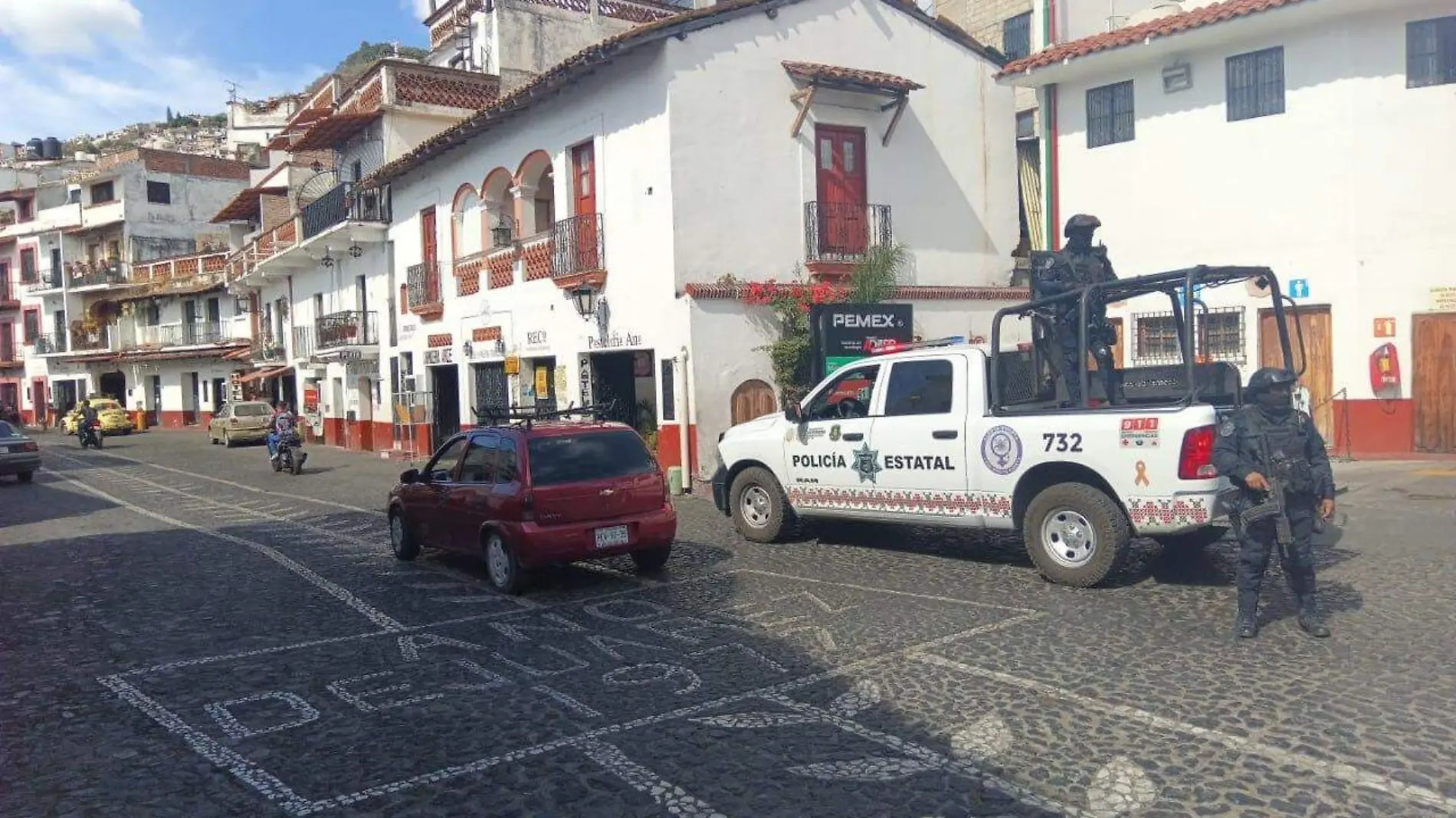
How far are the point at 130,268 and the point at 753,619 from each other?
5174cm

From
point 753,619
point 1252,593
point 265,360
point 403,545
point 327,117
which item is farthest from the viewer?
point 265,360

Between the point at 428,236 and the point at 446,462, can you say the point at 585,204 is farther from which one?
the point at 446,462

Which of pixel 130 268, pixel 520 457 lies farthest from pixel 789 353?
pixel 130 268

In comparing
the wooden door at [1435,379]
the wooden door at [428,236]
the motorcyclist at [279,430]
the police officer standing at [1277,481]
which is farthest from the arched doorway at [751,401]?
the motorcyclist at [279,430]

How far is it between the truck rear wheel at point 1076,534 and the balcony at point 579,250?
1084cm

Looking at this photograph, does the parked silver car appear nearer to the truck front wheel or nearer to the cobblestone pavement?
the cobblestone pavement

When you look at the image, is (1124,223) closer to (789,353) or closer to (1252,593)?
(789,353)

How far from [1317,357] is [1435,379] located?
151 cm

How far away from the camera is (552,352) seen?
19406 mm

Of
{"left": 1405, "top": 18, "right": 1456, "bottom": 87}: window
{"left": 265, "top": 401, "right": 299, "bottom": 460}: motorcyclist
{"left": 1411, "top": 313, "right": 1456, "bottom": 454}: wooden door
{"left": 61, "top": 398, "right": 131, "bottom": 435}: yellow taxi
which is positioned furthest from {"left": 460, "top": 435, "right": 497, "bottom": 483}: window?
{"left": 61, "top": 398, "right": 131, "bottom": 435}: yellow taxi

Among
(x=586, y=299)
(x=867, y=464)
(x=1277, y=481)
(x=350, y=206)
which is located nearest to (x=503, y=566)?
(x=867, y=464)

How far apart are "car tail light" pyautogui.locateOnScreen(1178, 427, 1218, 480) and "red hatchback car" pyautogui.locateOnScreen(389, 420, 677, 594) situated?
4.31m

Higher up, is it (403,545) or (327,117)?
(327,117)

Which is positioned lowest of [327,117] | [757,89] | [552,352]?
[552,352]
